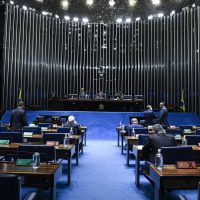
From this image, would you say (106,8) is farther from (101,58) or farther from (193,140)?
(193,140)

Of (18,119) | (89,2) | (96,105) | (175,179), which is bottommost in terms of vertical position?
(175,179)

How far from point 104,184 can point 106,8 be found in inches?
595

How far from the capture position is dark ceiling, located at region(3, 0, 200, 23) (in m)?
17.8

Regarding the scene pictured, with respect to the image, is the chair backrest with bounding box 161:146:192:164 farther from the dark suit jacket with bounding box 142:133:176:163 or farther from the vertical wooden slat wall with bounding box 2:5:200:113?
the vertical wooden slat wall with bounding box 2:5:200:113

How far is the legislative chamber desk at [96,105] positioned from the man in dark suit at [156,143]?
12.1m

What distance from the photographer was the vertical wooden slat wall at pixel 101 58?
59.2 feet

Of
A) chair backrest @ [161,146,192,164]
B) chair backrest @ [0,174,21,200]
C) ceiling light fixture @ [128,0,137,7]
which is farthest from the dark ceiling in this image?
chair backrest @ [0,174,21,200]

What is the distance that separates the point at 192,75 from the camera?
17.8 m

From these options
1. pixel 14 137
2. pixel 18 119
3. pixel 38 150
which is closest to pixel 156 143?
pixel 38 150

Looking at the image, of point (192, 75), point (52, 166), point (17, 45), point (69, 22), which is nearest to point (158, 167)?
point (52, 166)

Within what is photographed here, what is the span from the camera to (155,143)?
4.86 m

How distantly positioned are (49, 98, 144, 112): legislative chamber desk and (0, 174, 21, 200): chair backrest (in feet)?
48.1

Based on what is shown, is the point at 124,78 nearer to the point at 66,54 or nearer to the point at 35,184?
the point at 66,54

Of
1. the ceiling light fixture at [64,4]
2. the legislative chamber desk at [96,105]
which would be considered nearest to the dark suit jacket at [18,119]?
the legislative chamber desk at [96,105]
